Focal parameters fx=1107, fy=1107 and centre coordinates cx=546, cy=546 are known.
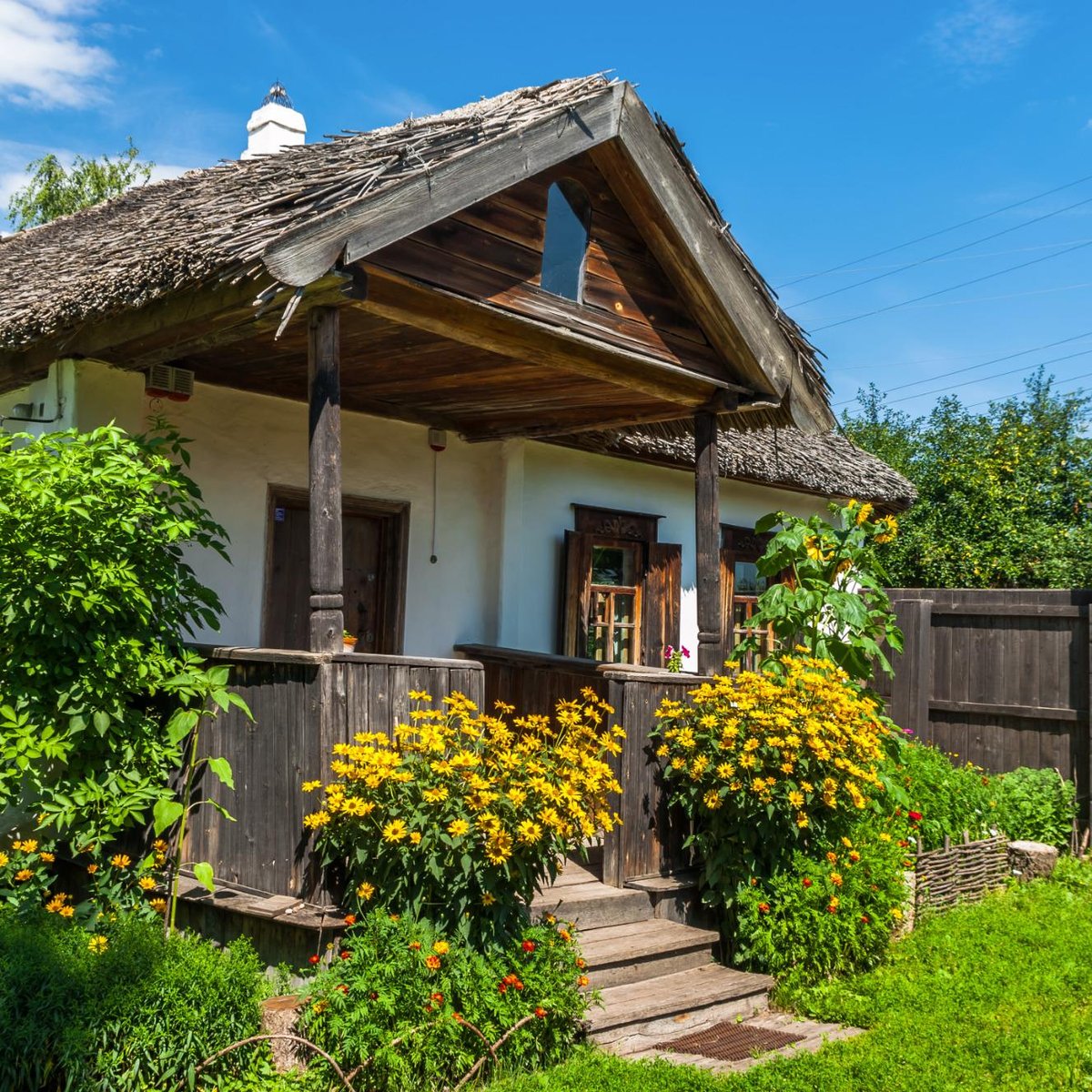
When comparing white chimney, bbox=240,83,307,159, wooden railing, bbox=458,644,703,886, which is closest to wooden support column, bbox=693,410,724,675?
wooden railing, bbox=458,644,703,886

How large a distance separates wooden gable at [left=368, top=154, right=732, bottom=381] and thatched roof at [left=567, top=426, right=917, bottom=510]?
1.55 meters

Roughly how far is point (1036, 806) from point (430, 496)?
15.7 feet

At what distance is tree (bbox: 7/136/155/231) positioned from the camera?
1823cm

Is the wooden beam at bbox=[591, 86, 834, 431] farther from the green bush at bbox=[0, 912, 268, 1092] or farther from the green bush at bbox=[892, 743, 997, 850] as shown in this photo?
the green bush at bbox=[0, 912, 268, 1092]

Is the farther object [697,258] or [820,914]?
[697,258]

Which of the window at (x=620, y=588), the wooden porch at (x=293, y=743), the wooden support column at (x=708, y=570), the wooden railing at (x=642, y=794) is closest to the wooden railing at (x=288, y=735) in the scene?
the wooden porch at (x=293, y=743)

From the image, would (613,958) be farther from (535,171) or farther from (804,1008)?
(535,171)

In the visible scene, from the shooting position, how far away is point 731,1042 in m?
4.63

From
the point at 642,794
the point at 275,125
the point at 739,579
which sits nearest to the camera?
the point at 642,794

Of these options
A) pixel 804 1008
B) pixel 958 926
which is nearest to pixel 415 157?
pixel 804 1008

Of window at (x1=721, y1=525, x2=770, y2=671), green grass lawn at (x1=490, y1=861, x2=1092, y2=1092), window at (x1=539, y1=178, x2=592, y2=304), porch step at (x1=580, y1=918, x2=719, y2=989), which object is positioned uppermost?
window at (x1=539, y1=178, x2=592, y2=304)

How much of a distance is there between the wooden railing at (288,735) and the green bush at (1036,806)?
469 cm

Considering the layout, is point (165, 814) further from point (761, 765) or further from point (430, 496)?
point (430, 496)

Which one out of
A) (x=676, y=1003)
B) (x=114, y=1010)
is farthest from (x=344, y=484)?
(x=114, y=1010)
